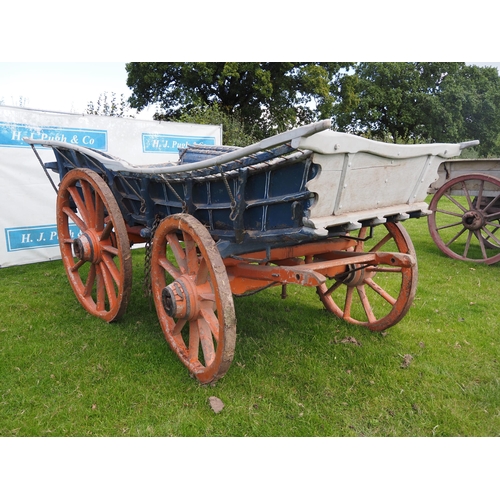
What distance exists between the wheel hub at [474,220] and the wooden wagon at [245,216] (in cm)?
319

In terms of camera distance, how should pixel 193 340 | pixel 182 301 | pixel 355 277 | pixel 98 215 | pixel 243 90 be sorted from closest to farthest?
pixel 182 301 → pixel 193 340 → pixel 355 277 → pixel 98 215 → pixel 243 90

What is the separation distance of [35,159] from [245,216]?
4578 millimetres

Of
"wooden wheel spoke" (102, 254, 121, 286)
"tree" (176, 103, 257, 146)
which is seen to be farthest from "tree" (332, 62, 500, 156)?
"wooden wheel spoke" (102, 254, 121, 286)

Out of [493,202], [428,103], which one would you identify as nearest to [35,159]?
[493,202]

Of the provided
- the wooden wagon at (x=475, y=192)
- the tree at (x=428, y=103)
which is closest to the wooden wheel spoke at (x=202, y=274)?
the wooden wagon at (x=475, y=192)

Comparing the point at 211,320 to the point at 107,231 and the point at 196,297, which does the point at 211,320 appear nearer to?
the point at 196,297

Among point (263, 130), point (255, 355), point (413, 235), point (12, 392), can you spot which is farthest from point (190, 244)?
point (263, 130)

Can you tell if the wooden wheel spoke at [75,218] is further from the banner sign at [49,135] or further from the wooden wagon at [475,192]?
the wooden wagon at [475,192]

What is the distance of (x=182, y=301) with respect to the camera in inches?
111

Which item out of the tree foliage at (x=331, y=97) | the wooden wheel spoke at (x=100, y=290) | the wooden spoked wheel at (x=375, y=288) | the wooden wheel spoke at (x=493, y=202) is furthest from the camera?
the tree foliage at (x=331, y=97)

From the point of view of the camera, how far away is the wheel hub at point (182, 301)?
279 cm

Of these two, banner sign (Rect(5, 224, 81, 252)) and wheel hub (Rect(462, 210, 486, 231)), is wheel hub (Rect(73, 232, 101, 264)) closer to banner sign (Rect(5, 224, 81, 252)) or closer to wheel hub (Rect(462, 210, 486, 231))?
banner sign (Rect(5, 224, 81, 252))

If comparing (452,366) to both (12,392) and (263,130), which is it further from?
(263,130)

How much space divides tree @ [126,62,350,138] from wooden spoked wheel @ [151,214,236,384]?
583 inches
